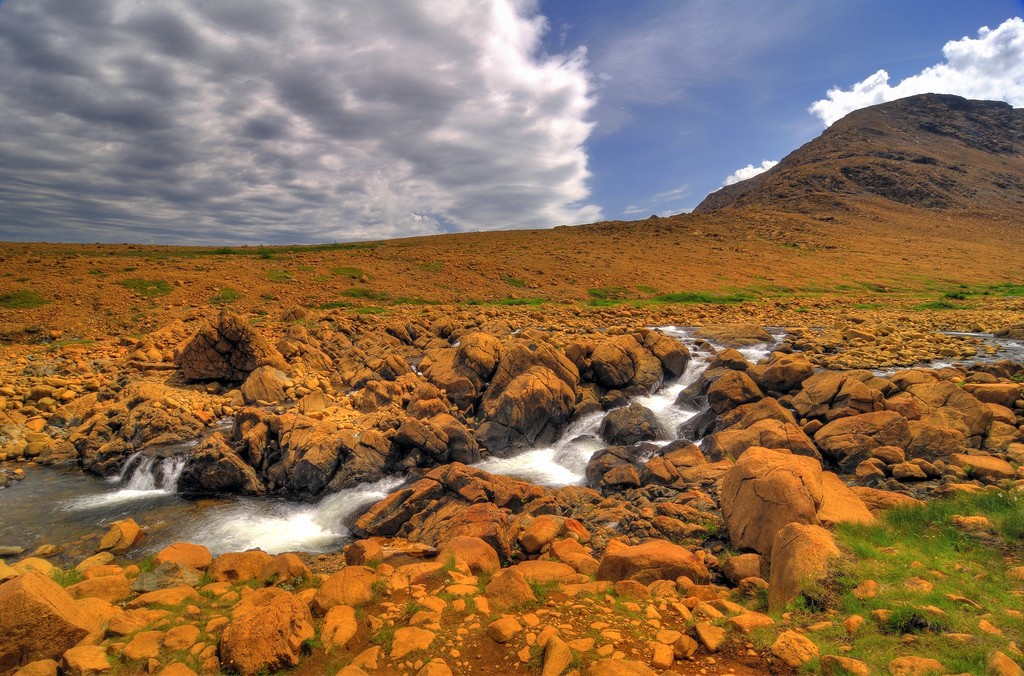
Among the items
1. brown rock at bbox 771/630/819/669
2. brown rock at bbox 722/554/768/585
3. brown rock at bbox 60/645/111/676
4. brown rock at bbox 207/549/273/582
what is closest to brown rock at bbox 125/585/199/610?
brown rock at bbox 207/549/273/582

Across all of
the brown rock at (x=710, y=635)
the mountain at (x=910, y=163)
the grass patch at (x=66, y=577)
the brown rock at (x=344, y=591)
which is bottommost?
the grass patch at (x=66, y=577)

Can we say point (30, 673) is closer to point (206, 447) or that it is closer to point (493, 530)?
point (493, 530)

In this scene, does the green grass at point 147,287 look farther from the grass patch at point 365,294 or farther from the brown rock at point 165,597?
the brown rock at point 165,597

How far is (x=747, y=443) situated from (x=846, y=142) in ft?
394

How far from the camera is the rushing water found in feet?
36.0

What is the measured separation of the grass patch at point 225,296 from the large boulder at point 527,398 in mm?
21850

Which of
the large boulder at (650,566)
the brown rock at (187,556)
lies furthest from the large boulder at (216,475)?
the large boulder at (650,566)

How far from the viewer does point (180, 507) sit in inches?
493

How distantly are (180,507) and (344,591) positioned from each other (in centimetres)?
886

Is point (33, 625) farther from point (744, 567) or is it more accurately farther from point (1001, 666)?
point (1001, 666)

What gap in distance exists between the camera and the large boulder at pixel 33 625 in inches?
202

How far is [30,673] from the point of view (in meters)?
4.79

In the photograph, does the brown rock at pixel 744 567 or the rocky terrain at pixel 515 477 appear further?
the brown rock at pixel 744 567

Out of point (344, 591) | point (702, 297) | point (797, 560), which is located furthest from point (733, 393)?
point (702, 297)
